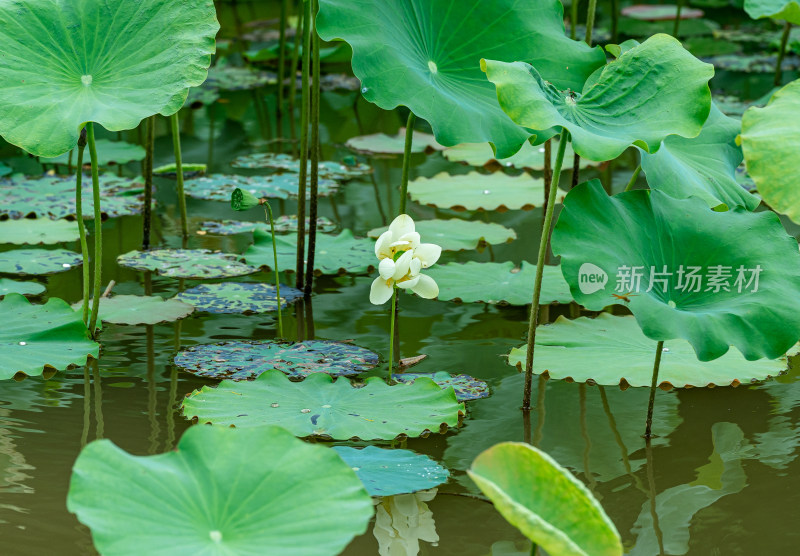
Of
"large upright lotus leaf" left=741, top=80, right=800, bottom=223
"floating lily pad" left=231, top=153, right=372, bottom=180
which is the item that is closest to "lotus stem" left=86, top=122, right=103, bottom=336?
"large upright lotus leaf" left=741, top=80, right=800, bottom=223

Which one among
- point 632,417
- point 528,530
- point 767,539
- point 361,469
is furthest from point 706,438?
point 528,530

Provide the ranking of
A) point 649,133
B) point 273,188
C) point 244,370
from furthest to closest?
point 273,188
point 244,370
point 649,133

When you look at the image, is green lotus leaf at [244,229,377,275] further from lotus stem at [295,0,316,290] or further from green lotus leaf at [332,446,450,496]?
green lotus leaf at [332,446,450,496]

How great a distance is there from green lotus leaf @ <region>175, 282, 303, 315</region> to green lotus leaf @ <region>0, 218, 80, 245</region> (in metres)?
0.61

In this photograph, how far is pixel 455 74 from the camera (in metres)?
2.06

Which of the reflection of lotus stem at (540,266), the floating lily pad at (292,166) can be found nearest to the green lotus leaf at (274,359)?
the reflection of lotus stem at (540,266)

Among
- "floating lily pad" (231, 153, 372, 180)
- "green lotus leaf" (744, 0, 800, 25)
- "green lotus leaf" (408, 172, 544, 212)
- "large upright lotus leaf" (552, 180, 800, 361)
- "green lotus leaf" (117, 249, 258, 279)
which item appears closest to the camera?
Answer: "large upright lotus leaf" (552, 180, 800, 361)

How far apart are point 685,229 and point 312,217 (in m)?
1.07

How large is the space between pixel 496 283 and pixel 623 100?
0.79m

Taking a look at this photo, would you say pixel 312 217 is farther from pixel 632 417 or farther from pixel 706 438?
pixel 706 438

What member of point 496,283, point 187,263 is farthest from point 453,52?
point 187,263

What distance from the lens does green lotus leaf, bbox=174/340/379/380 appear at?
1955mm

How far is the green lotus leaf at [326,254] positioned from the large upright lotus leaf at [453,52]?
0.74 metres

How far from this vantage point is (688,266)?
1.74m
